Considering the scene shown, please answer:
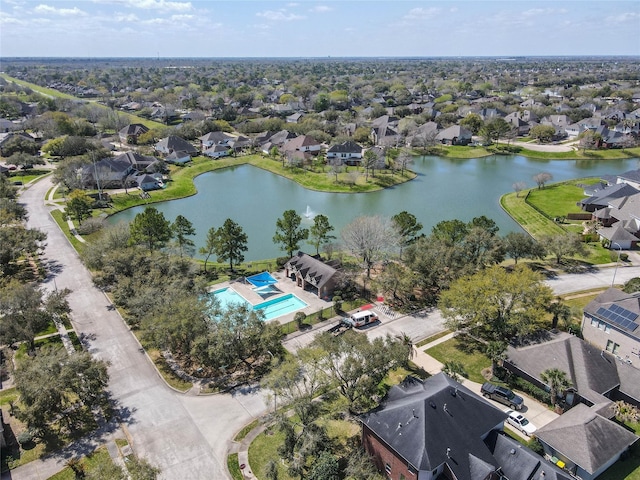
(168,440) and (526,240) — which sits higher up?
(526,240)

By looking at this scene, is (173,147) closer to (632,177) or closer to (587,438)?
(632,177)

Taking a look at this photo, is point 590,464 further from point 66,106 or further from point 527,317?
point 66,106

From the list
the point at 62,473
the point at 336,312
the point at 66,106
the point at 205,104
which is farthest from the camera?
the point at 205,104

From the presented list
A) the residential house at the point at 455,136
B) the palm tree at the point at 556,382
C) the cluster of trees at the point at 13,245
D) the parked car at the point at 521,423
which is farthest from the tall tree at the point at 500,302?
the residential house at the point at 455,136

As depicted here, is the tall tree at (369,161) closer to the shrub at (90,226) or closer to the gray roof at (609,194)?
the gray roof at (609,194)

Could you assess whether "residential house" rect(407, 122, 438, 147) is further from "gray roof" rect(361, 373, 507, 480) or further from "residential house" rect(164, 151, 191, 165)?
"gray roof" rect(361, 373, 507, 480)

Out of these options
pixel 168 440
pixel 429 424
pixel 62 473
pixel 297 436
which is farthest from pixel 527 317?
pixel 62 473
